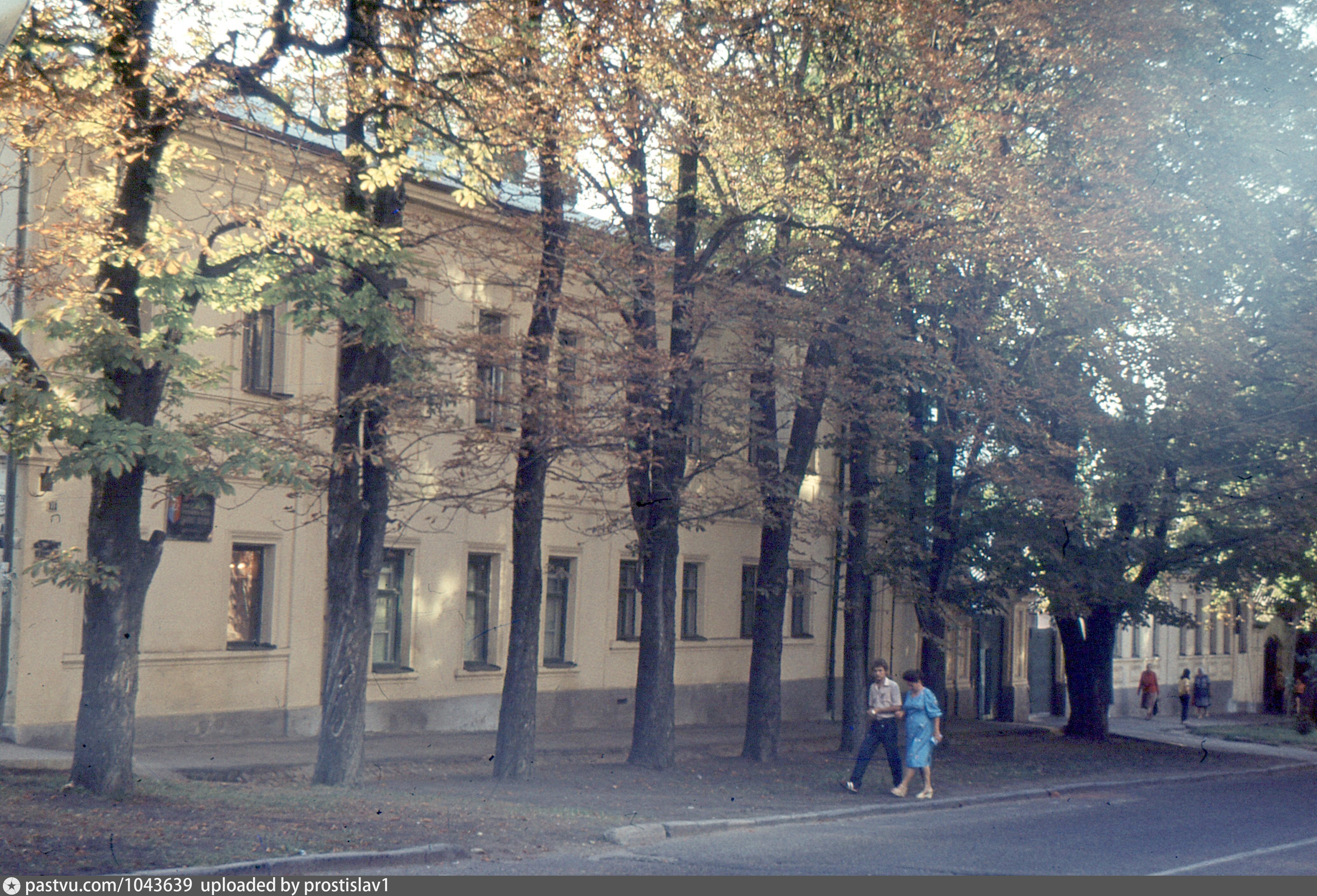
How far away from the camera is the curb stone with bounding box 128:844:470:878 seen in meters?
8.70

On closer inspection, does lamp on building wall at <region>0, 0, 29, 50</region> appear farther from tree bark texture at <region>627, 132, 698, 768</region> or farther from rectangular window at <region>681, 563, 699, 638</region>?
rectangular window at <region>681, 563, 699, 638</region>

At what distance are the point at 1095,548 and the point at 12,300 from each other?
1807cm

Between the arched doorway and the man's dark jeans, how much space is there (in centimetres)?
Result: 4434

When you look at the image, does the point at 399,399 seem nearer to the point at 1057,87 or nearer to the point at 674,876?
the point at 674,876

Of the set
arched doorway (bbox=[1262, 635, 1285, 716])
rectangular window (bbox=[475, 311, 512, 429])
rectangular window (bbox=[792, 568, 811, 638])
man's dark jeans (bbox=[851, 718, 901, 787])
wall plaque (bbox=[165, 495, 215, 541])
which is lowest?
arched doorway (bbox=[1262, 635, 1285, 716])

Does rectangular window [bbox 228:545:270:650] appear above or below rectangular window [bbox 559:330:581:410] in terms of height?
below

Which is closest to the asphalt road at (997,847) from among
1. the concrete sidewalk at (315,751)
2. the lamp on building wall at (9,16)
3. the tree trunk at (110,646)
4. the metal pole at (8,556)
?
the tree trunk at (110,646)

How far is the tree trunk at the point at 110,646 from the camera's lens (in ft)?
Answer: 39.1


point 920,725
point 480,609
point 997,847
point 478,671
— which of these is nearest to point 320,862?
point 997,847

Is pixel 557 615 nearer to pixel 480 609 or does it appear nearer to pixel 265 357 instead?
pixel 480 609

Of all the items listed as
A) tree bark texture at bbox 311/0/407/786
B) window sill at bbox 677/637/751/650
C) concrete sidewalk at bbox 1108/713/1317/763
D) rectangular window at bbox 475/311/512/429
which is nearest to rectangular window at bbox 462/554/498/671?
window sill at bbox 677/637/751/650

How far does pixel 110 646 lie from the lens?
1199 centimetres

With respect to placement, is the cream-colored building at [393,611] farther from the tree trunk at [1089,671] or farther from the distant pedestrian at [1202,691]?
the distant pedestrian at [1202,691]

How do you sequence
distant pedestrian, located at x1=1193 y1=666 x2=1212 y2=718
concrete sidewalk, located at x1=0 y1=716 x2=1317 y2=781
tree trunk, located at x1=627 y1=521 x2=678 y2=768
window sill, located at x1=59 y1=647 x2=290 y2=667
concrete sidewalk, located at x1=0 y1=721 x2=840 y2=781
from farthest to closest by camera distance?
distant pedestrian, located at x1=1193 y1=666 x2=1212 y2=718 → tree trunk, located at x1=627 y1=521 x2=678 y2=768 → window sill, located at x1=59 y1=647 x2=290 y2=667 → concrete sidewalk, located at x1=0 y1=716 x2=1317 y2=781 → concrete sidewalk, located at x1=0 y1=721 x2=840 y2=781
